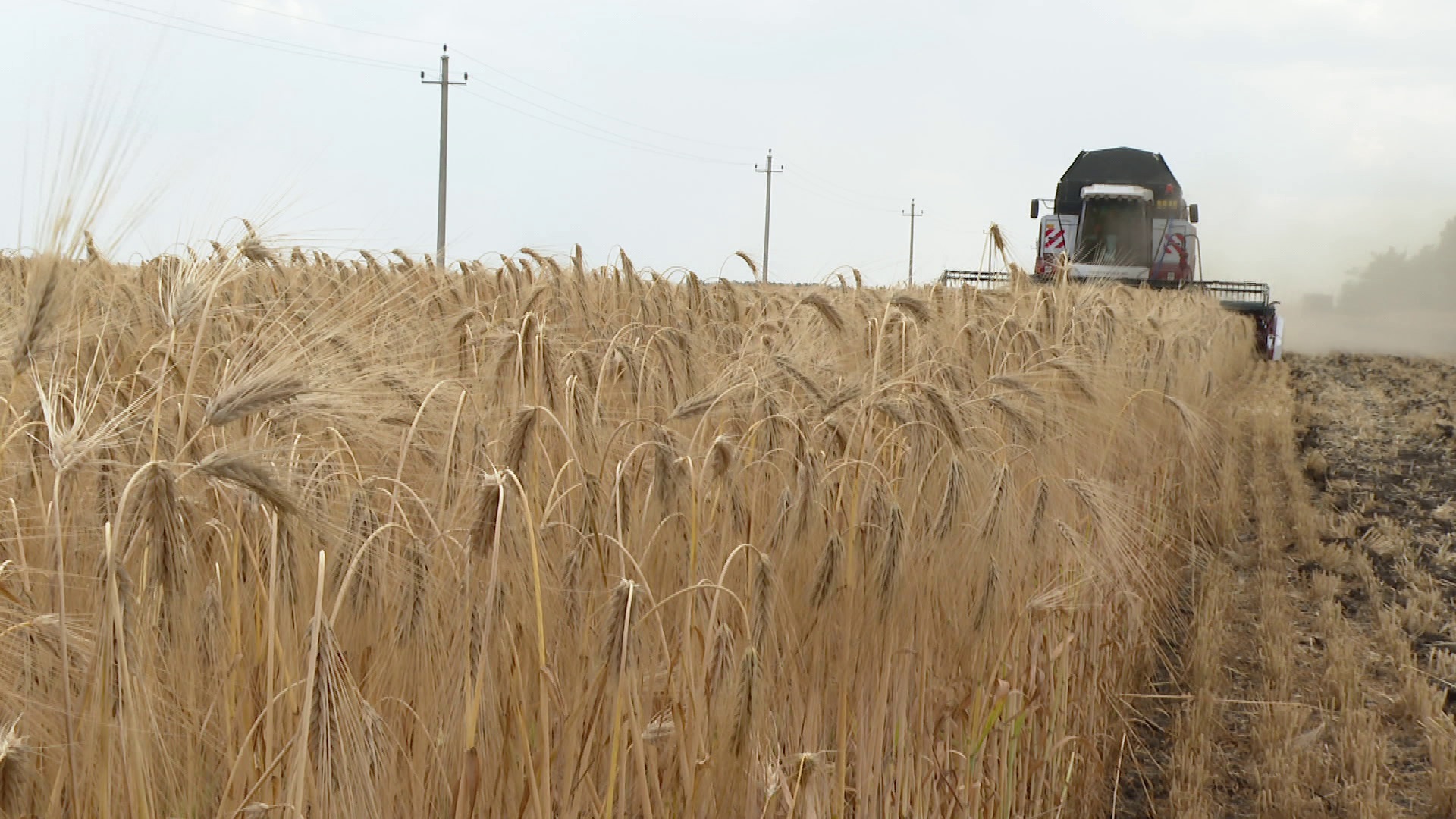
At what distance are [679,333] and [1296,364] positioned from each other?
17255mm

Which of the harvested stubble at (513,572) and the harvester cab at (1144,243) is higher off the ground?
the harvester cab at (1144,243)

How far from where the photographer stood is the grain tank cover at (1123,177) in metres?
19.0

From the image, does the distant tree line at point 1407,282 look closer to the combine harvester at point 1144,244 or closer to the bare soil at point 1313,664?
the combine harvester at point 1144,244

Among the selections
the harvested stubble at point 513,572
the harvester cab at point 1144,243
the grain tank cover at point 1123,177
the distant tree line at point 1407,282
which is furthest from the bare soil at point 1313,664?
the distant tree line at point 1407,282

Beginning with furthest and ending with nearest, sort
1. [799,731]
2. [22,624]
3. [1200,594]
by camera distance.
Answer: [1200,594], [799,731], [22,624]

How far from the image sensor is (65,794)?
149 centimetres

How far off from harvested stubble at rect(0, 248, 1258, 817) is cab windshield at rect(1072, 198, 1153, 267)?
1534 cm

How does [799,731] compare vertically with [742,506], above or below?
below

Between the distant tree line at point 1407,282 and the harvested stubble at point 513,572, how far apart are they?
34.2 m

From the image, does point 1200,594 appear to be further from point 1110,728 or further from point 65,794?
point 65,794

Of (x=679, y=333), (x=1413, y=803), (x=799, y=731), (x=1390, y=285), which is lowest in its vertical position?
(x=1413, y=803)

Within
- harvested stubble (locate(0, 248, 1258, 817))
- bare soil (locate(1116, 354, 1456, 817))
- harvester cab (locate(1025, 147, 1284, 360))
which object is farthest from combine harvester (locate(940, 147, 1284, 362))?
harvested stubble (locate(0, 248, 1258, 817))

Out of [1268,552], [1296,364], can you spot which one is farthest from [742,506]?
[1296,364]

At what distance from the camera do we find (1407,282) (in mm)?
38312
